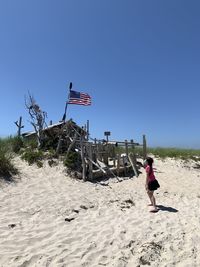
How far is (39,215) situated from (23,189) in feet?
8.97

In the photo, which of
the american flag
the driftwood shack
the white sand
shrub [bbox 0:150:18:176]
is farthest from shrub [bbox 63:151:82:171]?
the american flag

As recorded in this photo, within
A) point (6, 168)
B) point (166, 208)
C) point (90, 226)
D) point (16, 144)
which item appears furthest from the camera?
point (16, 144)

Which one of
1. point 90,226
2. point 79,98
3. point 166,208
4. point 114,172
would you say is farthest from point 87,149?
point 90,226

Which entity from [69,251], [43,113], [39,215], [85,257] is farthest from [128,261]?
[43,113]

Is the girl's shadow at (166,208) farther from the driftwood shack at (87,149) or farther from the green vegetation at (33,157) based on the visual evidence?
the green vegetation at (33,157)

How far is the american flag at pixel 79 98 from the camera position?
18.5 meters

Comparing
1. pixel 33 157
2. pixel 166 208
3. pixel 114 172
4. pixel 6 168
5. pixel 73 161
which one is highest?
pixel 33 157

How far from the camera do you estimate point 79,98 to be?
1875cm

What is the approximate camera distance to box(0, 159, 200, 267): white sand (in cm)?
594

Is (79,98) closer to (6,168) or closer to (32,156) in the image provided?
(32,156)

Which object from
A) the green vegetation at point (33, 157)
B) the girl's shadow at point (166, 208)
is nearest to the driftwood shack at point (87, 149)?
the green vegetation at point (33, 157)

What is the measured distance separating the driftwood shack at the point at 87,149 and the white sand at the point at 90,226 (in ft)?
6.68

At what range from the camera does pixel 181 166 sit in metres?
24.2

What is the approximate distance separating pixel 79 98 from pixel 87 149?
4.31 meters
